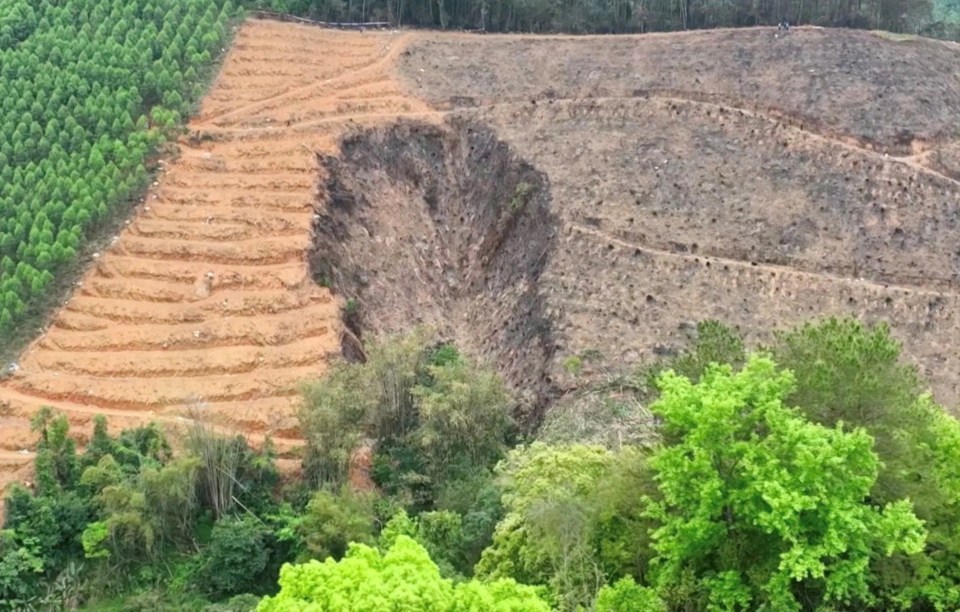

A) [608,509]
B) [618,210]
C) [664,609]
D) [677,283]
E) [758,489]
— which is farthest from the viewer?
[618,210]

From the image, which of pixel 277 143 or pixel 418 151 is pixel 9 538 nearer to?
pixel 277 143

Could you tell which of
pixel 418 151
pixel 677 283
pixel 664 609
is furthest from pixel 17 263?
pixel 664 609

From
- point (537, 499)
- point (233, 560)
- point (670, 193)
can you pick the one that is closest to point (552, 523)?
point (537, 499)

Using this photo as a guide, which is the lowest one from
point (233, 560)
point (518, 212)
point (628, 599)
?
point (233, 560)

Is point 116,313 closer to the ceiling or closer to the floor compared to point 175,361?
closer to the ceiling

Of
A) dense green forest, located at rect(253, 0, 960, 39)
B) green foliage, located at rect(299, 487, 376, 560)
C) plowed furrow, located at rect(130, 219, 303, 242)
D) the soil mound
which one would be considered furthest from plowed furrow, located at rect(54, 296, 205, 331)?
dense green forest, located at rect(253, 0, 960, 39)

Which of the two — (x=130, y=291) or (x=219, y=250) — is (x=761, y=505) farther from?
(x=130, y=291)

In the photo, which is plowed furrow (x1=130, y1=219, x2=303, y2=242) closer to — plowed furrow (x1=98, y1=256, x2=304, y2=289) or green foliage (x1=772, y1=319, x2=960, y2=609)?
plowed furrow (x1=98, y1=256, x2=304, y2=289)
